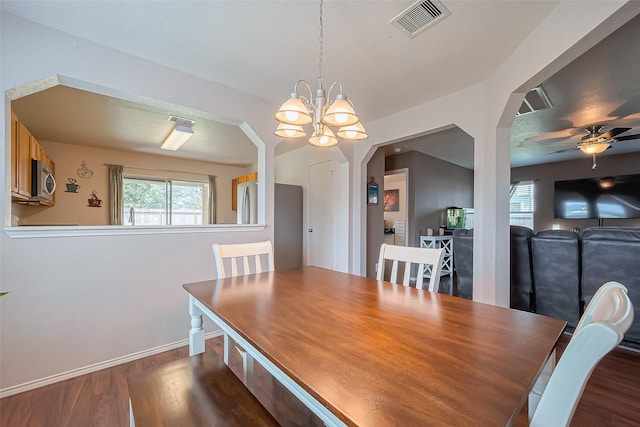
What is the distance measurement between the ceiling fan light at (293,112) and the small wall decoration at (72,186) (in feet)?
15.3

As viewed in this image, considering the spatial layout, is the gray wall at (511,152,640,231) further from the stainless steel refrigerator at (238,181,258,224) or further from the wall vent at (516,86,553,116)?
the stainless steel refrigerator at (238,181,258,224)

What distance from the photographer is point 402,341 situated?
2.83 feet

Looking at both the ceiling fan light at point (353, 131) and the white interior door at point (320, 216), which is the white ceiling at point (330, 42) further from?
the white interior door at point (320, 216)

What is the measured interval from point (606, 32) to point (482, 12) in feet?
2.08

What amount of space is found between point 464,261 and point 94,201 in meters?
5.67

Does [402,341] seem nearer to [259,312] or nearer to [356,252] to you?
[259,312]

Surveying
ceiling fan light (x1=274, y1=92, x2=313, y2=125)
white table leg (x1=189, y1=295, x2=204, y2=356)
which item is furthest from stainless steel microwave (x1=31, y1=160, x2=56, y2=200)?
ceiling fan light (x1=274, y1=92, x2=313, y2=125)

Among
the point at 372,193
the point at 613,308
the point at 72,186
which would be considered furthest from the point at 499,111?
the point at 72,186

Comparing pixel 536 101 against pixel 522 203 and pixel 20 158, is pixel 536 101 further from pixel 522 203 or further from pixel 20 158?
pixel 20 158

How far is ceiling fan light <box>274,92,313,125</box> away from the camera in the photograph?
134cm

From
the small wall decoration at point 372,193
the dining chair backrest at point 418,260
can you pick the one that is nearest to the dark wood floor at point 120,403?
the dining chair backrest at point 418,260

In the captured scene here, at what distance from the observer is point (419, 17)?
1721 mm

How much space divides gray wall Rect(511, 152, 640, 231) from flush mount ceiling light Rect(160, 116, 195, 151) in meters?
7.27

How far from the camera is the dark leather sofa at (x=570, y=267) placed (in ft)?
7.37
